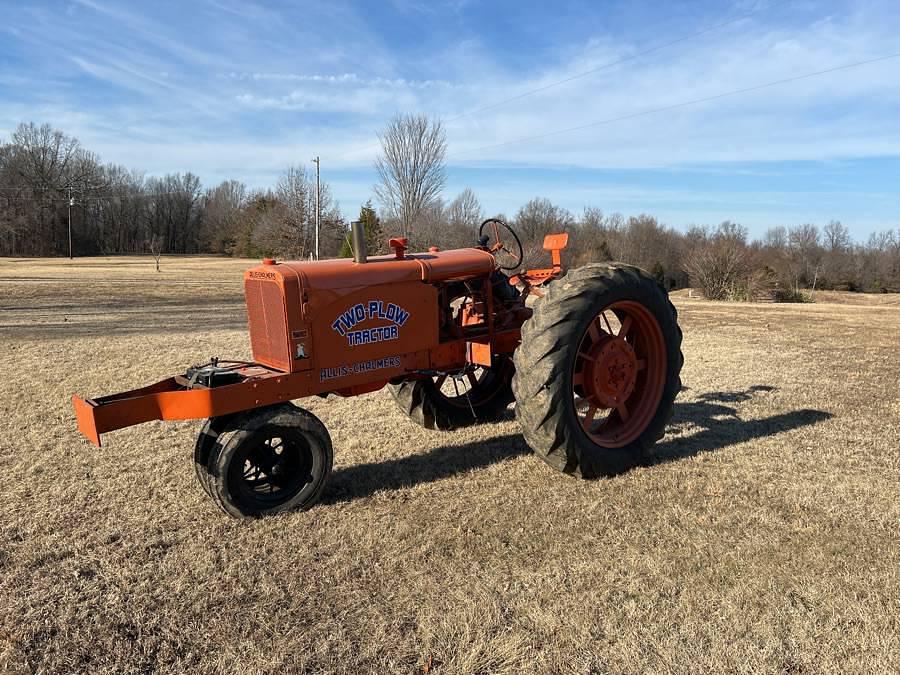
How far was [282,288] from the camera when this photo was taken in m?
3.99

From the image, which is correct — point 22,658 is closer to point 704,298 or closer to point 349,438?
point 349,438

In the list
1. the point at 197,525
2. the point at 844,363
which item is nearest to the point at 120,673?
the point at 197,525

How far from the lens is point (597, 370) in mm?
4816

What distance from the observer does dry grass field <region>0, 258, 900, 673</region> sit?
8.98 ft

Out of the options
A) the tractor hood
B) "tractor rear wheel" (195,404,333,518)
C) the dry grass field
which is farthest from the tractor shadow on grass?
the tractor hood

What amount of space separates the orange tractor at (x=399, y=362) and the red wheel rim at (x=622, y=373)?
0.01 m

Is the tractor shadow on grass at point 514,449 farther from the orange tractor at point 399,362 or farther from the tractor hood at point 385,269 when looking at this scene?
the tractor hood at point 385,269

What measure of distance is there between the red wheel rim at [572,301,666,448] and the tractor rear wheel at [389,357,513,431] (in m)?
0.88

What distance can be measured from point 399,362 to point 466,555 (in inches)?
61.0

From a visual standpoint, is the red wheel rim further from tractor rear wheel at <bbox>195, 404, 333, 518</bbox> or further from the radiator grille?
the radiator grille

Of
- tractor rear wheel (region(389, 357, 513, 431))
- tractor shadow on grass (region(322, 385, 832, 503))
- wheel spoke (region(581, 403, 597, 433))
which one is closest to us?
tractor shadow on grass (region(322, 385, 832, 503))

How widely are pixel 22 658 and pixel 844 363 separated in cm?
980

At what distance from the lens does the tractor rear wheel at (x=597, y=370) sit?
4234mm

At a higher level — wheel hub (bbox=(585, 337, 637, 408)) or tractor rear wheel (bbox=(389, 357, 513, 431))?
wheel hub (bbox=(585, 337, 637, 408))
